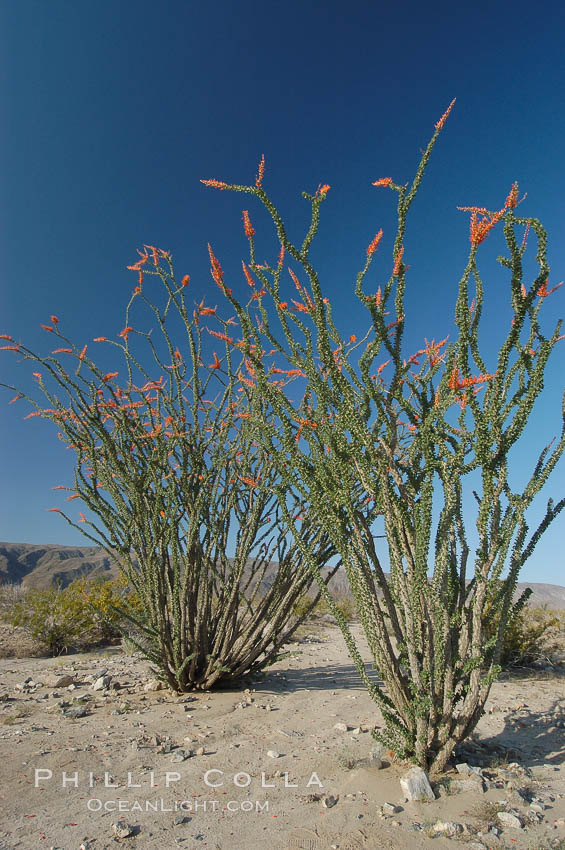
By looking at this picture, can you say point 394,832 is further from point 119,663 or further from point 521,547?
point 119,663

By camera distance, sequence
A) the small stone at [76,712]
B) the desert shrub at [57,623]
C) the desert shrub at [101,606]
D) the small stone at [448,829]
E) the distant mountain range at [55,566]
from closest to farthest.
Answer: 1. the small stone at [448,829]
2. the small stone at [76,712]
3. the desert shrub at [57,623]
4. the desert shrub at [101,606]
5. the distant mountain range at [55,566]

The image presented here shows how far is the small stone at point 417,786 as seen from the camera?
2471 millimetres

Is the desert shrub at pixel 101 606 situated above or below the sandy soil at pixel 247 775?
above

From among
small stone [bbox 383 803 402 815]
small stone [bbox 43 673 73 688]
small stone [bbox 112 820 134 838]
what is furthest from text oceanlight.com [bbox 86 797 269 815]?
small stone [bbox 43 673 73 688]

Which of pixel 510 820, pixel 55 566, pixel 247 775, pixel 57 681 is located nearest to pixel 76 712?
pixel 57 681

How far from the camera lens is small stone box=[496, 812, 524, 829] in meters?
2.23

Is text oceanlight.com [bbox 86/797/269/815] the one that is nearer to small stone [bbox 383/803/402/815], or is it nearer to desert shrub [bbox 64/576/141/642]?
small stone [bbox 383/803/402/815]

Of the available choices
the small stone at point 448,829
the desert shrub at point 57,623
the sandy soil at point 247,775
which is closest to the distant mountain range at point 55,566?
the desert shrub at point 57,623

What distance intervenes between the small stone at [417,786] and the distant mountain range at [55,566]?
3147cm

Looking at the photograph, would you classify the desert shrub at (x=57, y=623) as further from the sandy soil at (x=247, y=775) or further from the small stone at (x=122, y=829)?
the small stone at (x=122, y=829)

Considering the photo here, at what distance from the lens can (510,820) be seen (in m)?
2.26

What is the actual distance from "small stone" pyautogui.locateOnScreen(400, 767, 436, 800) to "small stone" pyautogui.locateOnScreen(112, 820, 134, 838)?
1.36 metres

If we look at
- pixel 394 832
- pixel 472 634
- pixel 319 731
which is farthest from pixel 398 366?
pixel 319 731

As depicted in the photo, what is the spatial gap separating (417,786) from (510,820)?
0.44 m
